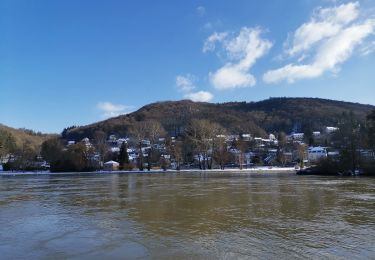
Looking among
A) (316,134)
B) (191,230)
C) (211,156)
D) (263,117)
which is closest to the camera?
(191,230)

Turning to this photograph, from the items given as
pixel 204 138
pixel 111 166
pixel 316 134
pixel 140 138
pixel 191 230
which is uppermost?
pixel 316 134

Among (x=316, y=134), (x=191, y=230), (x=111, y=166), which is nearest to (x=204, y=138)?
(x=111, y=166)

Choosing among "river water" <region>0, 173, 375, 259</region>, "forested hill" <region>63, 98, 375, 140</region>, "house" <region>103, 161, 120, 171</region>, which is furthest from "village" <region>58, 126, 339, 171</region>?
"river water" <region>0, 173, 375, 259</region>

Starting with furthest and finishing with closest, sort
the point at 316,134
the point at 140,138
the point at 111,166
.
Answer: the point at 316,134 < the point at 140,138 < the point at 111,166

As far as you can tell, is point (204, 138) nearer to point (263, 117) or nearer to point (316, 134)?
point (316, 134)

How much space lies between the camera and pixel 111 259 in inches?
383

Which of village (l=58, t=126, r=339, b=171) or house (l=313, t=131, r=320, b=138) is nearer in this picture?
village (l=58, t=126, r=339, b=171)

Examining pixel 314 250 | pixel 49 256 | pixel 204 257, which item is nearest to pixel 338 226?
pixel 314 250

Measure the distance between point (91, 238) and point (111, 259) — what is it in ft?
9.36

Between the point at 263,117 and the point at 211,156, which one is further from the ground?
the point at 263,117

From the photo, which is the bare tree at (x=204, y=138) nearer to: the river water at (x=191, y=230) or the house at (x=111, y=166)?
the house at (x=111, y=166)

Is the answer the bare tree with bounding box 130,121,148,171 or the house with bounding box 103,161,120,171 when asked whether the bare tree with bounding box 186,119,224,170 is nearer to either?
the bare tree with bounding box 130,121,148,171

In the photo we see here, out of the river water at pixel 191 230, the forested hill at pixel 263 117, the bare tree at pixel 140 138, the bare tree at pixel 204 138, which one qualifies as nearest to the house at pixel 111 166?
the bare tree at pixel 140 138

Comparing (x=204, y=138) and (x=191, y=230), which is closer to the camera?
(x=191, y=230)
